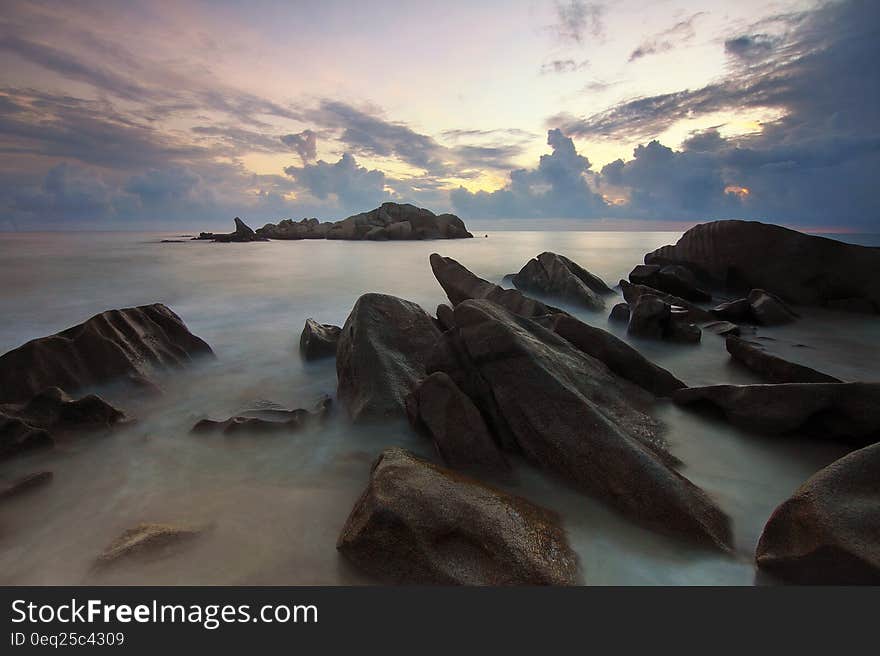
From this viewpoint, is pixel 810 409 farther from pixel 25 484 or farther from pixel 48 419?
pixel 48 419

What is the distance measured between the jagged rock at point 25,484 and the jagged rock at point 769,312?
12.2m

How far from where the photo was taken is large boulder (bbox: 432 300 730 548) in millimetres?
3078

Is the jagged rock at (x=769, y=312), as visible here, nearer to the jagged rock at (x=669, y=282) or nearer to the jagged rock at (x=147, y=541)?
the jagged rock at (x=669, y=282)

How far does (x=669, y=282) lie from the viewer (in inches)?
468

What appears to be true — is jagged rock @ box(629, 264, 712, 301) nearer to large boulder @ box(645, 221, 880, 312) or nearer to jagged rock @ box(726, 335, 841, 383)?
large boulder @ box(645, 221, 880, 312)

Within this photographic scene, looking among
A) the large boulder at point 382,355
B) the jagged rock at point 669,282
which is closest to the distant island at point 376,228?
the jagged rock at point 669,282

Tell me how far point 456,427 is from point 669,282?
1043 centimetres

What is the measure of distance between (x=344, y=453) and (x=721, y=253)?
1273 centimetres

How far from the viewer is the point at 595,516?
3172 mm

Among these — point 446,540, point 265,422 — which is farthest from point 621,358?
point 265,422

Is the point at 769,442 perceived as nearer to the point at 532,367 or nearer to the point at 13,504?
the point at 532,367


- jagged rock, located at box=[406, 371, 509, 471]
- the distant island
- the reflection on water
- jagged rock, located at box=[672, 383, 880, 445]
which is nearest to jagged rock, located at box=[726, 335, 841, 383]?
the reflection on water

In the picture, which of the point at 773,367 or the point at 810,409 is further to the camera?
the point at 773,367

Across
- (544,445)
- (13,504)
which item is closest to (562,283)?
(544,445)
